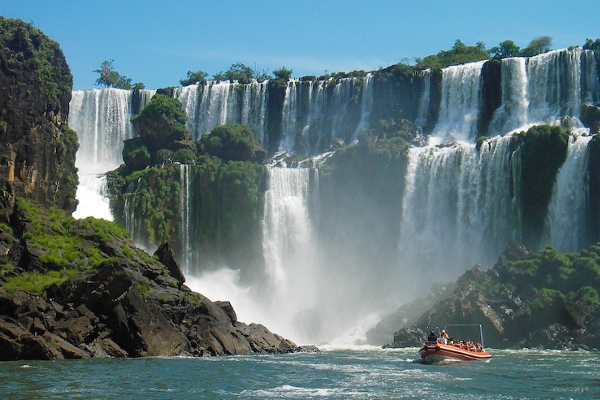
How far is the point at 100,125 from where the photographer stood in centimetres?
8475

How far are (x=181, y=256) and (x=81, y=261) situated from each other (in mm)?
23431

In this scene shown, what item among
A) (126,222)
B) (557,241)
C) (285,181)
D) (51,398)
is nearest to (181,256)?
(126,222)

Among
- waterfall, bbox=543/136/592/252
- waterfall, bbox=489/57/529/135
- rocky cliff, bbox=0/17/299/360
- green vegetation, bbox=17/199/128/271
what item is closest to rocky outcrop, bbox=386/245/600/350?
waterfall, bbox=543/136/592/252

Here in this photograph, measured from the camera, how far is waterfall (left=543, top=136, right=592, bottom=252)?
62281mm

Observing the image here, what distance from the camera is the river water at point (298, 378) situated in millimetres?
29578

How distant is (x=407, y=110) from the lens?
275 feet

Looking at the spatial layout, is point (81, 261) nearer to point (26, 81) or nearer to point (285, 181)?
point (26, 81)

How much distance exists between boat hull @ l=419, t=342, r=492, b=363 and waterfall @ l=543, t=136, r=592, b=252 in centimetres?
2128

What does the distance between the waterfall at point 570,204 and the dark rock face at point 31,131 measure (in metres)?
33.2

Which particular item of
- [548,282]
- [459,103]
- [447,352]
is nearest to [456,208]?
[548,282]

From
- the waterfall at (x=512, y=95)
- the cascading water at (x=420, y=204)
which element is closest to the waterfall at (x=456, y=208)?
the cascading water at (x=420, y=204)

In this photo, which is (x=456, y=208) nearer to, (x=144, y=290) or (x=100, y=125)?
(x=144, y=290)

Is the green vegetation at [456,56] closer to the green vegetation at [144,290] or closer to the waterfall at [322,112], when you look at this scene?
the waterfall at [322,112]

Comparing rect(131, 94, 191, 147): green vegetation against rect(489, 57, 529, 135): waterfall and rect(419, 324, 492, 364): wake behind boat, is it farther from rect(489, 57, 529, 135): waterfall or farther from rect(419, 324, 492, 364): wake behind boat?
rect(419, 324, 492, 364): wake behind boat
